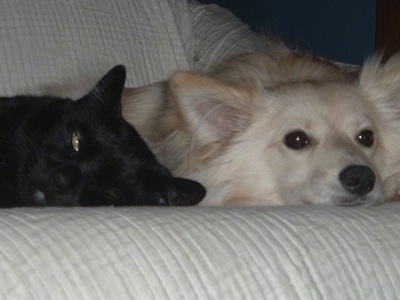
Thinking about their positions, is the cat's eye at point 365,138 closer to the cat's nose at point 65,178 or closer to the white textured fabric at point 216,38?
the white textured fabric at point 216,38

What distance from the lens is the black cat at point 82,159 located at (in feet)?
5.11

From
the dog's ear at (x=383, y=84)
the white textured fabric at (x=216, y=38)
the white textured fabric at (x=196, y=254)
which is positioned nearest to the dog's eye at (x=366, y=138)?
the dog's ear at (x=383, y=84)

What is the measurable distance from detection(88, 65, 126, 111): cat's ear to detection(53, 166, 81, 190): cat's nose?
0.70 feet

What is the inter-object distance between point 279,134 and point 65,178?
0.56 meters

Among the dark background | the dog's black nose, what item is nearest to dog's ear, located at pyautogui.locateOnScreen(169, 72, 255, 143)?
the dog's black nose

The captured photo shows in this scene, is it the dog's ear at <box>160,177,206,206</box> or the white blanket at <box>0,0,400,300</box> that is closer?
the white blanket at <box>0,0,400,300</box>

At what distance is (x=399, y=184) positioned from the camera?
6.21 feet

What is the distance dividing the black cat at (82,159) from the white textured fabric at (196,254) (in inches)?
18.5

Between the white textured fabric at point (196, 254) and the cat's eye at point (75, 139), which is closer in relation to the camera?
the white textured fabric at point (196, 254)

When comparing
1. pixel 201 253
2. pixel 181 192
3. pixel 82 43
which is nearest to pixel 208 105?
pixel 181 192

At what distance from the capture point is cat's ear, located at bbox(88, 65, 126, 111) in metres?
1.69

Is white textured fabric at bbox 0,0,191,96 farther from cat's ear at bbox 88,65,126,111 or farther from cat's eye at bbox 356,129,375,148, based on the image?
cat's eye at bbox 356,129,375,148

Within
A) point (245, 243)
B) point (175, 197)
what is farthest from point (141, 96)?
point (245, 243)

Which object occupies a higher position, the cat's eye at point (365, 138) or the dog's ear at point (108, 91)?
the dog's ear at point (108, 91)
